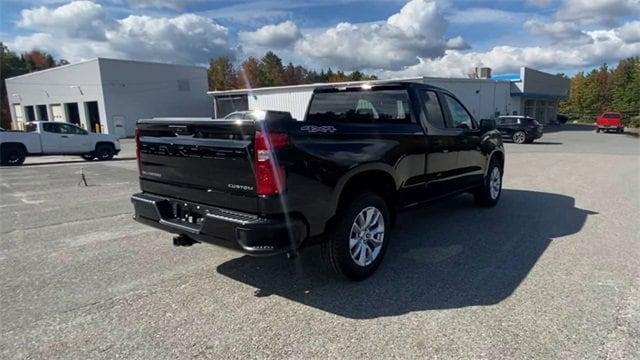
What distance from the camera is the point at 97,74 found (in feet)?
116

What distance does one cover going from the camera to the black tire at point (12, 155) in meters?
15.9

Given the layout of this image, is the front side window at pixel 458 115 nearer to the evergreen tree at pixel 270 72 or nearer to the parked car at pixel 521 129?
the parked car at pixel 521 129

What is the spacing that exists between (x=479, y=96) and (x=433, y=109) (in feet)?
104

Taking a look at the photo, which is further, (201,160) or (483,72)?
(483,72)

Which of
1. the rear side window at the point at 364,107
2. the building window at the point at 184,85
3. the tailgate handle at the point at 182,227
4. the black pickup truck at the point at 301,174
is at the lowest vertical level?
the tailgate handle at the point at 182,227

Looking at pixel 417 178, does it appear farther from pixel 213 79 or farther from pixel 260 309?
pixel 213 79

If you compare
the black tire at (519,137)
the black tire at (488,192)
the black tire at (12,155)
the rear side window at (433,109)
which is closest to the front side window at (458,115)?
the rear side window at (433,109)

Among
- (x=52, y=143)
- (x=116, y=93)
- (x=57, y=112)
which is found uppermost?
(x=116, y=93)

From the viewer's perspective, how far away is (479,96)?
34.6 m

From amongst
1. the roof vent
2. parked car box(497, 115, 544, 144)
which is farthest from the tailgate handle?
the roof vent

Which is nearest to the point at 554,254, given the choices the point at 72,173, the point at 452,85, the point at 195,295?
the point at 195,295

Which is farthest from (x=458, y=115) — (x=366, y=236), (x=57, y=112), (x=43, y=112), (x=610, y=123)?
(x=43, y=112)

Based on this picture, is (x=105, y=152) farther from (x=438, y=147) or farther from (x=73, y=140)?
(x=438, y=147)

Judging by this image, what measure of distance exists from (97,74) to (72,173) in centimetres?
2598
